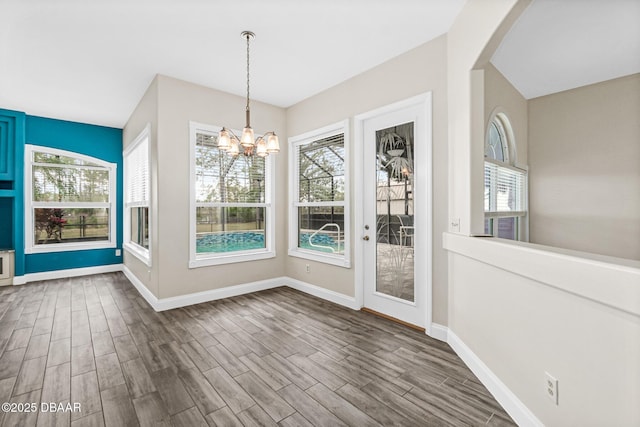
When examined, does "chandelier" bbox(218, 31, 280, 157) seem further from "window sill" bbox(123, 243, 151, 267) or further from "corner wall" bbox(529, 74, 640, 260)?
"corner wall" bbox(529, 74, 640, 260)

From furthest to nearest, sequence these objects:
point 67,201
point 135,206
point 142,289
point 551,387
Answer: point 67,201 → point 135,206 → point 142,289 → point 551,387

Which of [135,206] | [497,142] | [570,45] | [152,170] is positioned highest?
[570,45]

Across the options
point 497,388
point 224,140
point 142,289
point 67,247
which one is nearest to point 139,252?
point 142,289

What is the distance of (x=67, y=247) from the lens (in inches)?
206

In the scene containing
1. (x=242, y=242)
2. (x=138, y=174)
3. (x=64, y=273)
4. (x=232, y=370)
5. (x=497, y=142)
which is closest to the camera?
(x=232, y=370)

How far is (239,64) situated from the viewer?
3285 mm

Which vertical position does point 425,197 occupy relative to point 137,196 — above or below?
below

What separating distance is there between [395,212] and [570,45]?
2.30m

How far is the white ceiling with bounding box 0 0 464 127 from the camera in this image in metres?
2.38

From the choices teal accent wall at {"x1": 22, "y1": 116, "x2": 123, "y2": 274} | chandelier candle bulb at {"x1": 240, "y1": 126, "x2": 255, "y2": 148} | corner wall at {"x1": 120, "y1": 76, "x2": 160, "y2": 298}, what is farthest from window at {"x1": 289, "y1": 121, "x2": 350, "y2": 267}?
teal accent wall at {"x1": 22, "y1": 116, "x2": 123, "y2": 274}

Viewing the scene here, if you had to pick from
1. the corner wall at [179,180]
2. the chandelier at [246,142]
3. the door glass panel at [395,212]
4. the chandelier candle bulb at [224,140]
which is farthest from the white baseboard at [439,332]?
the corner wall at [179,180]

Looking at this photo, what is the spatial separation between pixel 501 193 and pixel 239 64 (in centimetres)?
330

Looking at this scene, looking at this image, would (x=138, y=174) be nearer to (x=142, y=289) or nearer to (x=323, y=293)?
(x=142, y=289)

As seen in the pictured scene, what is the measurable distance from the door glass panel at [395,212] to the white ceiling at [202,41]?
0.92 meters
